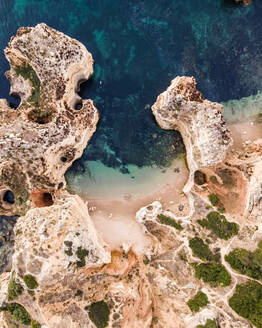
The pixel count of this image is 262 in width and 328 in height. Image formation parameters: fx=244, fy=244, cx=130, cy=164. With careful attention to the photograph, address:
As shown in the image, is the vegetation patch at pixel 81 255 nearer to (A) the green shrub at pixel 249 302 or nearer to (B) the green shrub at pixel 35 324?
(B) the green shrub at pixel 35 324

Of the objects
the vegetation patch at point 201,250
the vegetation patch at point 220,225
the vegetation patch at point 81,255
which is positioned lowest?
the vegetation patch at point 81,255

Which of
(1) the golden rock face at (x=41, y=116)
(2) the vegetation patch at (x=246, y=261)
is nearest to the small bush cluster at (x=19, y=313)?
(1) the golden rock face at (x=41, y=116)

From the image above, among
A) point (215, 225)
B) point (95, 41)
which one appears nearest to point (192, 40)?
point (95, 41)

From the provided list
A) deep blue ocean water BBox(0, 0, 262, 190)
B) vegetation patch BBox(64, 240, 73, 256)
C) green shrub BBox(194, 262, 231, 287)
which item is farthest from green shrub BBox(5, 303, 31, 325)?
green shrub BBox(194, 262, 231, 287)

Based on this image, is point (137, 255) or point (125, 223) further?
point (125, 223)

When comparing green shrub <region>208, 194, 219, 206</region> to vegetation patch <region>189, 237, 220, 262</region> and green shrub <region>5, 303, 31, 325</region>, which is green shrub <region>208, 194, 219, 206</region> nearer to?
vegetation patch <region>189, 237, 220, 262</region>

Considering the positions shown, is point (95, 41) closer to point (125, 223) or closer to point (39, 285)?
point (125, 223)
